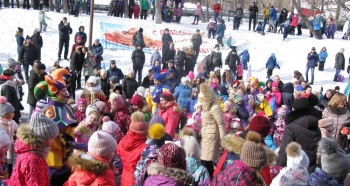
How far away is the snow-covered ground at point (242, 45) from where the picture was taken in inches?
824

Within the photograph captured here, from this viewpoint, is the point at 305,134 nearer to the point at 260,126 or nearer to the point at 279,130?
the point at 260,126

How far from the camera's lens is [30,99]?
9.88 m

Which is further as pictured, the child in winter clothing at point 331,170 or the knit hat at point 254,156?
the child in winter clothing at point 331,170

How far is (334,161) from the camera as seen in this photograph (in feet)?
15.8

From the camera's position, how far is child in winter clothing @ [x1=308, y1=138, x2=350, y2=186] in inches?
188

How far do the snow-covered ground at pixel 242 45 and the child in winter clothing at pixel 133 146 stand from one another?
13767 millimetres

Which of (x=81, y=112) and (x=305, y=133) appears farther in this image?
(x=81, y=112)

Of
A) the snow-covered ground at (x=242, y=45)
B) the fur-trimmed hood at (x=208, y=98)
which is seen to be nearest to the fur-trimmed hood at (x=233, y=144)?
the fur-trimmed hood at (x=208, y=98)

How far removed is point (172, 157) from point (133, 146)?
1.88 m

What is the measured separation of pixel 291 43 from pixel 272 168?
64.8 ft

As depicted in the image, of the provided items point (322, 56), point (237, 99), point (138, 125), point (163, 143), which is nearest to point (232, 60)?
point (322, 56)

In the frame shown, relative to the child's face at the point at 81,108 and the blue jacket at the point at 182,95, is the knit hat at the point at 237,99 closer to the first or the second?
the blue jacket at the point at 182,95

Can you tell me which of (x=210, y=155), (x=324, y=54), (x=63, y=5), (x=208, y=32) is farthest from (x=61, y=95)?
(x=63, y=5)

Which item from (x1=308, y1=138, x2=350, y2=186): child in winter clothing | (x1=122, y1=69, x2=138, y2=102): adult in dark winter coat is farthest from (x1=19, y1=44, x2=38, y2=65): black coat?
(x1=308, y1=138, x2=350, y2=186): child in winter clothing
